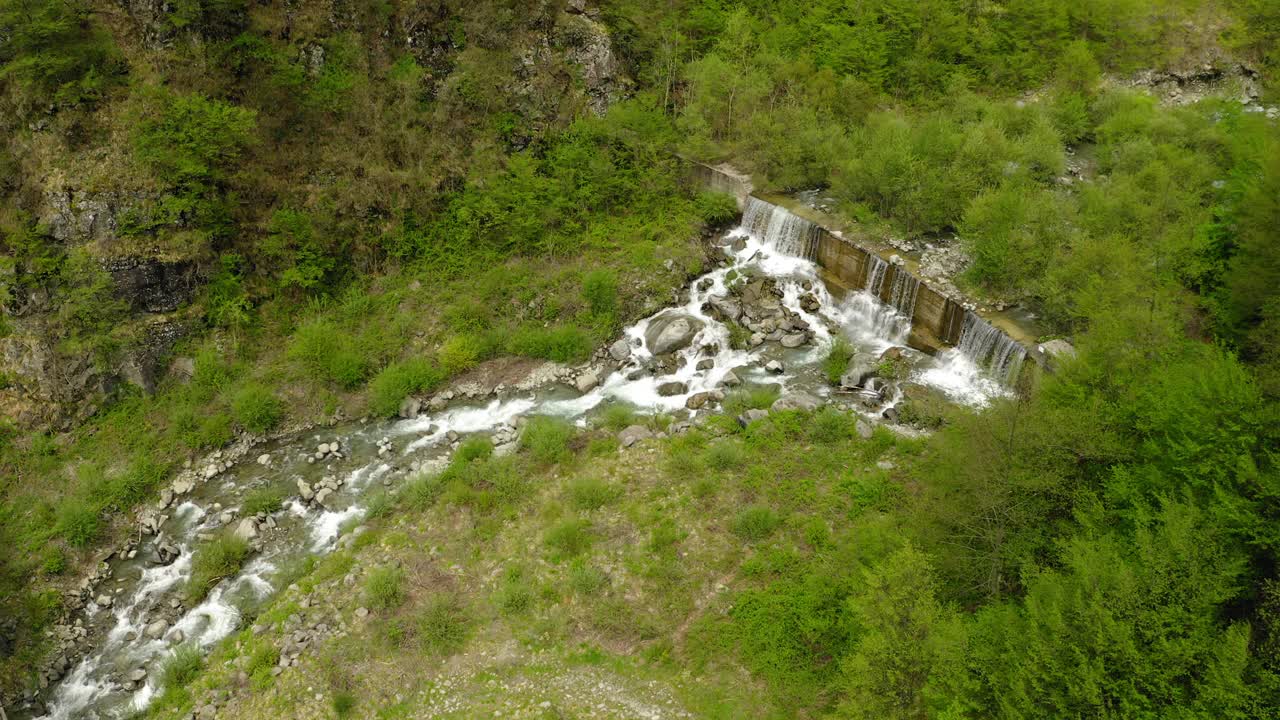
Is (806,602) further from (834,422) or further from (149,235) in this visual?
(149,235)

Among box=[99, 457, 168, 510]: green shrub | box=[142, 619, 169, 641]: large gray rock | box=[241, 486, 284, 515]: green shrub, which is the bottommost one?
box=[142, 619, 169, 641]: large gray rock

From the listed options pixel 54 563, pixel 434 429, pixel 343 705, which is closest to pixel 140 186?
pixel 54 563

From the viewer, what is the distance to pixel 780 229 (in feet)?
110

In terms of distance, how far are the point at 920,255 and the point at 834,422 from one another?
1102 cm

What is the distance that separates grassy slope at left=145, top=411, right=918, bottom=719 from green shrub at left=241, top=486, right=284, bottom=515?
3.82 m

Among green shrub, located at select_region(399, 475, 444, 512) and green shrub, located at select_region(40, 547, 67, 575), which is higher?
green shrub, located at select_region(399, 475, 444, 512)

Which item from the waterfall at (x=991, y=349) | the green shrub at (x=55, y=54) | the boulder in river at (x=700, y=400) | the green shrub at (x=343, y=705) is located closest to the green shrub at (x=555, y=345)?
the boulder in river at (x=700, y=400)

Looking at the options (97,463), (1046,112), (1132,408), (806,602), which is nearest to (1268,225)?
(1132,408)

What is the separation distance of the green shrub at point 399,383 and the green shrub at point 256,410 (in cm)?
342

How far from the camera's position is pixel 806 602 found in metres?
16.7

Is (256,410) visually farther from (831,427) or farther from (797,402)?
(831,427)

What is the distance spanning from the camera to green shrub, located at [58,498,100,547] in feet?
71.2

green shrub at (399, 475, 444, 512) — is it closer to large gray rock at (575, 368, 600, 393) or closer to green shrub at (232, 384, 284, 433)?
large gray rock at (575, 368, 600, 393)

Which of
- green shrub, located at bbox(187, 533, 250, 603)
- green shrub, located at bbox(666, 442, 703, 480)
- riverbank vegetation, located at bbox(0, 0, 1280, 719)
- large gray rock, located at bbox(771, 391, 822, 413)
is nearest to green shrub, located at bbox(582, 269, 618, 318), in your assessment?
riverbank vegetation, located at bbox(0, 0, 1280, 719)
